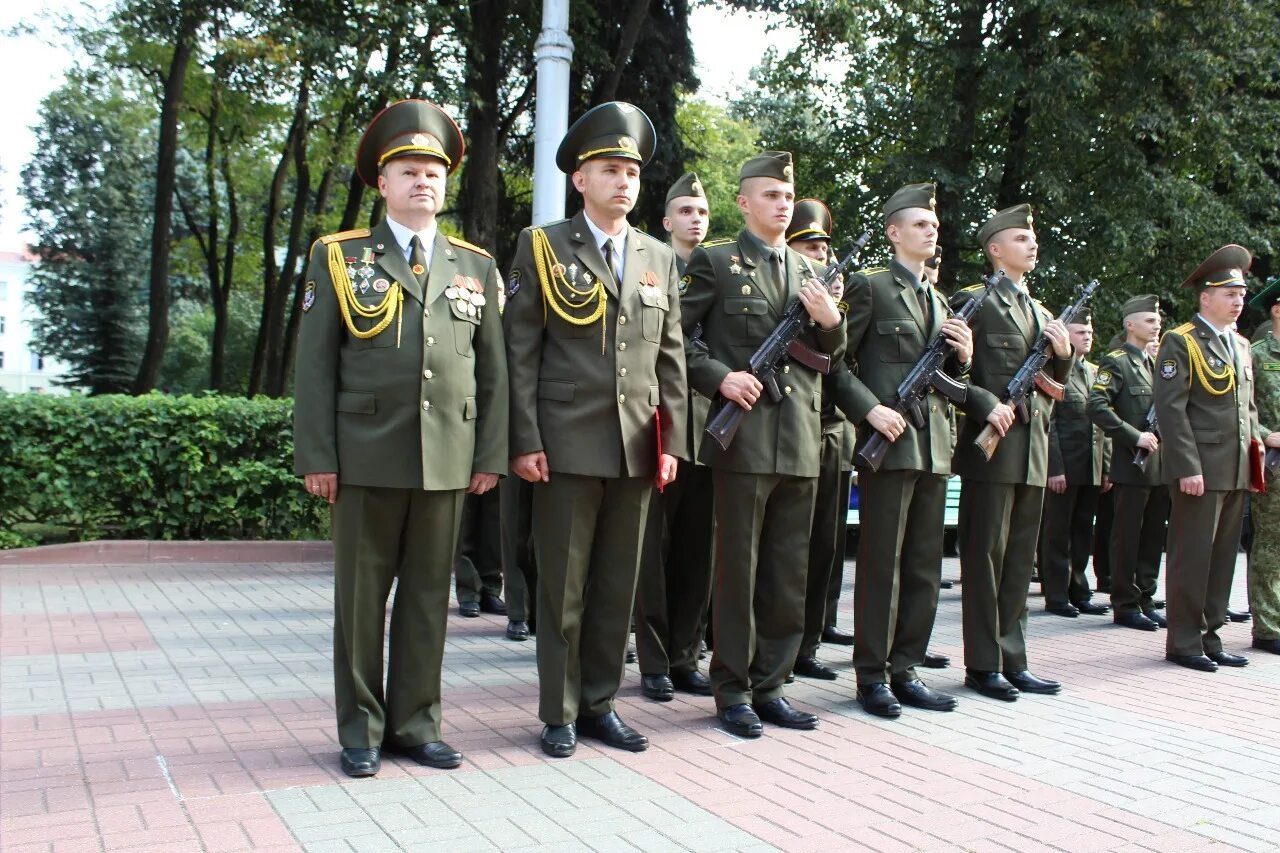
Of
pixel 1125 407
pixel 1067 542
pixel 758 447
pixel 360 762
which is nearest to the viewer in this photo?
pixel 360 762

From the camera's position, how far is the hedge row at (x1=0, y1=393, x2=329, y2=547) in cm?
1030

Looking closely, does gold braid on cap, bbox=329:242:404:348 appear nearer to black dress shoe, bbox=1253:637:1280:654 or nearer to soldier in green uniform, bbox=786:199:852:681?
soldier in green uniform, bbox=786:199:852:681

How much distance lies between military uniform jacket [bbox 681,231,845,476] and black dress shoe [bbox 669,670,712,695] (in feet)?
4.23

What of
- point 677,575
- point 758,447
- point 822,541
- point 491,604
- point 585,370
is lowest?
point 491,604

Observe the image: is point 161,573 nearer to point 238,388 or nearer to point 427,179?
point 427,179

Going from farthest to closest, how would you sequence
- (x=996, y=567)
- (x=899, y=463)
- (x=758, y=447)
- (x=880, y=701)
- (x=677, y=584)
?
1. (x=996, y=567)
2. (x=677, y=584)
3. (x=899, y=463)
4. (x=880, y=701)
5. (x=758, y=447)

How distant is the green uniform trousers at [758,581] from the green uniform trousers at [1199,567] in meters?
2.96

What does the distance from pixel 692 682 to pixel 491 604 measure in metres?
2.76

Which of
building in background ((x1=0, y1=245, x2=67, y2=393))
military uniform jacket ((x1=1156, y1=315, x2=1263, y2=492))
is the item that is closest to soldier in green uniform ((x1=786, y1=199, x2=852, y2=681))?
military uniform jacket ((x1=1156, y1=315, x2=1263, y2=492))

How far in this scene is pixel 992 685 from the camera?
5977 millimetres

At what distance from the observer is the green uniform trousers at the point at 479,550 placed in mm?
8266

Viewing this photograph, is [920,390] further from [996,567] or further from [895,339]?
[996,567]

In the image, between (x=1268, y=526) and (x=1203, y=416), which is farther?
(x=1268, y=526)

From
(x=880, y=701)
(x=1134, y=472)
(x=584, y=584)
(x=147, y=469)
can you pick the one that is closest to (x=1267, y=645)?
(x=1134, y=472)
